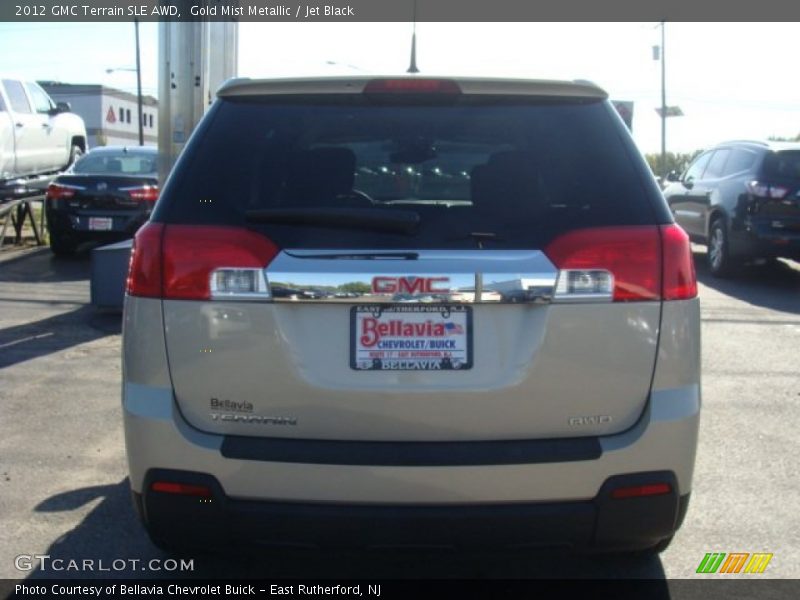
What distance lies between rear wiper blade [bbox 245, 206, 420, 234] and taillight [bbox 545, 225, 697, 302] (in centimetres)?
45

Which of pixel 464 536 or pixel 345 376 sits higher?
pixel 345 376

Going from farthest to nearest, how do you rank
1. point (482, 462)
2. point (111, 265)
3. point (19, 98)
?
1. point (19, 98)
2. point (111, 265)
3. point (482, 462)

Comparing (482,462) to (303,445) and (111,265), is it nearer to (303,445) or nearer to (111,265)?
(303,445)

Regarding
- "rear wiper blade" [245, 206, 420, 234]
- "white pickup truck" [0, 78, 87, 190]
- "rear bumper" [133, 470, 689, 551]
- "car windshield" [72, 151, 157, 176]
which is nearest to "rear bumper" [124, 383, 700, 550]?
"rear bumper" [133, 470, 689, 551]

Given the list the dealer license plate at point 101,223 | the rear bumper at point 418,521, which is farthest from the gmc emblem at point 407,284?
the dealer license plate at point 101,223

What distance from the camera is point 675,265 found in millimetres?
3242

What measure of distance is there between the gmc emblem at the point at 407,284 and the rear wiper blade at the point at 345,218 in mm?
160

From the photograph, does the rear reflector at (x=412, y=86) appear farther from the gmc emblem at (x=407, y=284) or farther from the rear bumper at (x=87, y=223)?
the rear bumper at (x=87, y=223)

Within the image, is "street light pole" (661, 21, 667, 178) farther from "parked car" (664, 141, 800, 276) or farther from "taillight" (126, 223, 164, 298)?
"taillight" (126, 223, 164, 298)

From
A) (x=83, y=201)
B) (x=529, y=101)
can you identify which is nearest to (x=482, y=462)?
(x=529, y=101)

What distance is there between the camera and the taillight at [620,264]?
10.3 feet

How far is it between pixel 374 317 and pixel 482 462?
1.81ft

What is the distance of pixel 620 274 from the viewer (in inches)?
125

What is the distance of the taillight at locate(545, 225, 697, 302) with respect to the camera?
10.3 ft
